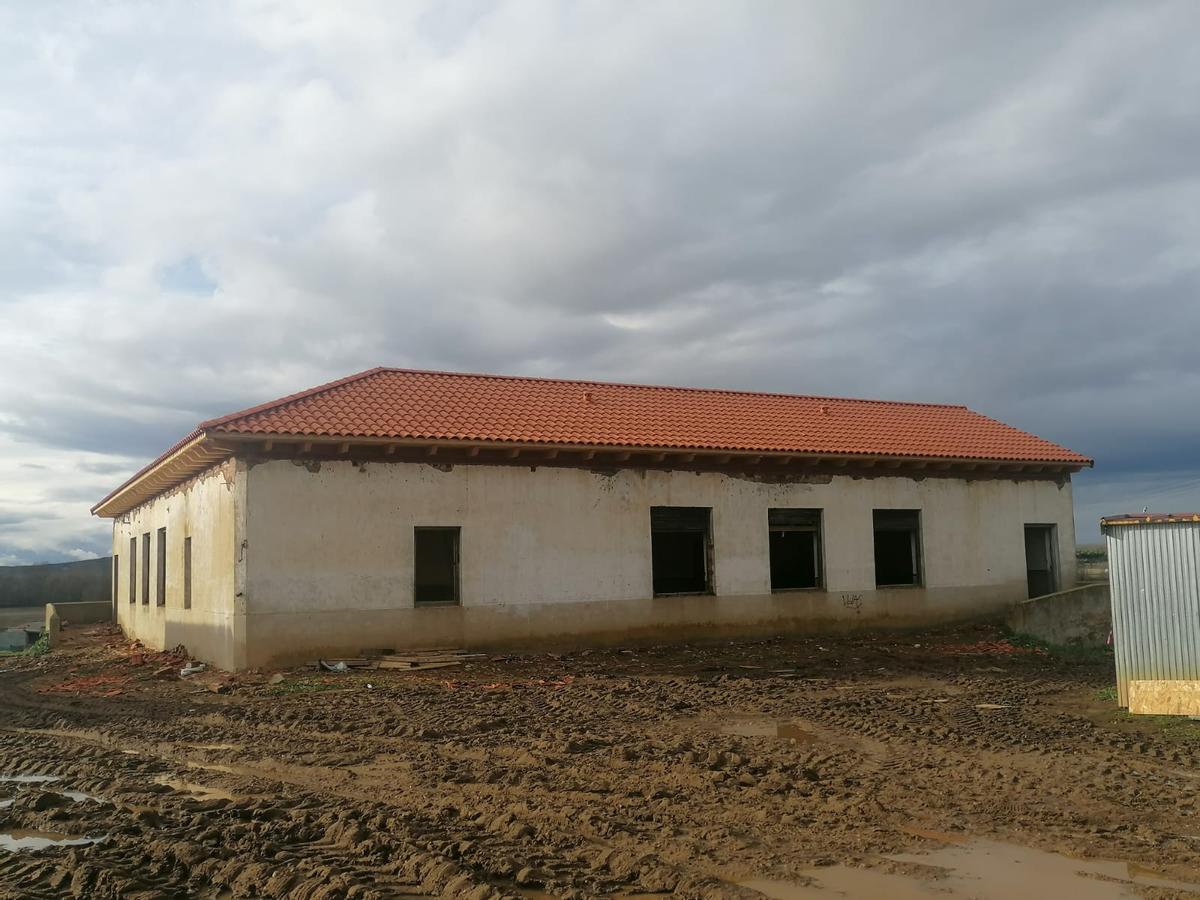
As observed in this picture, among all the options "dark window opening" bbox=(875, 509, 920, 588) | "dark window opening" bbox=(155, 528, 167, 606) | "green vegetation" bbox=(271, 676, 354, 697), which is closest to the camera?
"green vegetation" bbox=(271, 676, 354, 697)

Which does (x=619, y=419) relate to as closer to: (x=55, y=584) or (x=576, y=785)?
(x=576, y=785)

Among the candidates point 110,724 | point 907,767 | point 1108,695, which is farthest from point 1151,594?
point 110,724

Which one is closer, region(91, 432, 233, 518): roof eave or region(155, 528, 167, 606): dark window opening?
region(91, 432, 233, 518): roof eave

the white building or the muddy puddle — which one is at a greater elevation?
the white building

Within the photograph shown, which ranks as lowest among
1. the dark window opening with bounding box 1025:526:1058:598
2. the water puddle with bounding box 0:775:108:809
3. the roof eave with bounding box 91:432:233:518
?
the water puddle with bounding box 0:775:108:809

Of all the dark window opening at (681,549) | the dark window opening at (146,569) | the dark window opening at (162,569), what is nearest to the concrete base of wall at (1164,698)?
the dark window opening at (681,549)

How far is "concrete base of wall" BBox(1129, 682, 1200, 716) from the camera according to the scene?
10461 millimetres

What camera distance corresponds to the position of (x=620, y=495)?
17.8 meters

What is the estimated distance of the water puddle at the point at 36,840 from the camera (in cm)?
633

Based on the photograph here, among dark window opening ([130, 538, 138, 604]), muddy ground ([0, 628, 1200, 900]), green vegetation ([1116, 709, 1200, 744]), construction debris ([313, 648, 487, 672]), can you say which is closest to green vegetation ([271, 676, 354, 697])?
muddy ground ([0, 628, 1200, 900])

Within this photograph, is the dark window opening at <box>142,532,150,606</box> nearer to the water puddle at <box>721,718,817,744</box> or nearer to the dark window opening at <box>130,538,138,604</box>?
the dark window opening at <box>130,538,138,604</box>

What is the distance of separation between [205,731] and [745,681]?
24.6 ft

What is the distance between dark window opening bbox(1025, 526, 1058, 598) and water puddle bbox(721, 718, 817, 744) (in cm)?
1324

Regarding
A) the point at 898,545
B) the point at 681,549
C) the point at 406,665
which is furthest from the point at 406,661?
the point at 898,545
